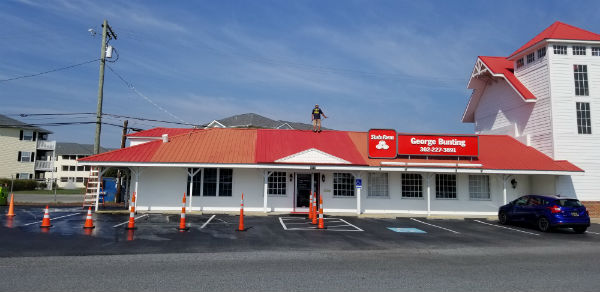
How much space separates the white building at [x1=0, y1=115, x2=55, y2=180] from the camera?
1941 inches

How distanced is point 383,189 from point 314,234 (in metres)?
9.03

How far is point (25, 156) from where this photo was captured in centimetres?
5144

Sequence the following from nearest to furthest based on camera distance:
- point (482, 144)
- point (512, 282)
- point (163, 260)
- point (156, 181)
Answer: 1. point (512, 282)
2. point (163, 260)
3. point (156, 181)
4. point (482, 144)

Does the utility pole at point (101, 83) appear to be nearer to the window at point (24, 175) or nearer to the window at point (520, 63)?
the window at point (520, 63)

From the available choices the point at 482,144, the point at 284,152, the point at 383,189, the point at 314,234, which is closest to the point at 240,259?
the point at 314,234

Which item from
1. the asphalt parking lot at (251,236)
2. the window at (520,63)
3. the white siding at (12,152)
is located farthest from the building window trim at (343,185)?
the white siding at (12,152)

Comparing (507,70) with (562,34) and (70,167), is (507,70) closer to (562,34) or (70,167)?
(562,34)

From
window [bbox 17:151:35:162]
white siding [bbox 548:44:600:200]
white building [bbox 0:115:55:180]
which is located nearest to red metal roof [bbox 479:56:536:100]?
white siding [bbox 548:44:600:200]

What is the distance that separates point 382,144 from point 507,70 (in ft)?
42.4

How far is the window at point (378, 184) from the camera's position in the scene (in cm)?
2106

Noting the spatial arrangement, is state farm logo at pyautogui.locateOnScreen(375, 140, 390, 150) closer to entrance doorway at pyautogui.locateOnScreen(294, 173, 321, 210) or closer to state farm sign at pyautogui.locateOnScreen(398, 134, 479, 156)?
state farm sign at pyautogui.locateOnScreen(398, 134, 479, 156)

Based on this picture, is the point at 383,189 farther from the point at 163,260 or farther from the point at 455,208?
the point at 163,260

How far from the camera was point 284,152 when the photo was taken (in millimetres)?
20719

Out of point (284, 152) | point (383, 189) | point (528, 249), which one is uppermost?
point (284, 152)
